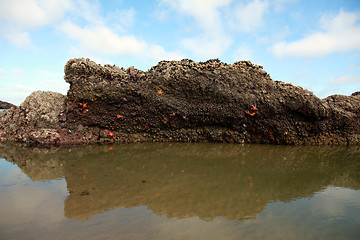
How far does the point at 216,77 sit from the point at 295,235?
6.06m

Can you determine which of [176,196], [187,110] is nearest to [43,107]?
[187,110]

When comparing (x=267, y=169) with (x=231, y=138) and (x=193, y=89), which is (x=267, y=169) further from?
(x=193, y=89)

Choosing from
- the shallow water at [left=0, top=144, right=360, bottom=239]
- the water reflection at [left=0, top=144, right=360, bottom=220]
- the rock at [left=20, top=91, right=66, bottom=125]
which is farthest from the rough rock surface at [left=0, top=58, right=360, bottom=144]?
the shallow water at [left=0, top=144, right=360, bottom=239]

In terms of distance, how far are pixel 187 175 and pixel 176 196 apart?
2.88 ft

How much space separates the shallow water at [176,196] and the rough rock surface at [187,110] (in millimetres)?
1892

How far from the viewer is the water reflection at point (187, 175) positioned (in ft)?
9.57

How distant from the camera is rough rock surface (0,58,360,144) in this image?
7285mm

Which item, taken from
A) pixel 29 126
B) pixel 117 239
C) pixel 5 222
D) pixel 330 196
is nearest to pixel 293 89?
pixel 330 196

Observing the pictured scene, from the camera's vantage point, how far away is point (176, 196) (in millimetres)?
3150

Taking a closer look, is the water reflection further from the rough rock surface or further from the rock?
the rock

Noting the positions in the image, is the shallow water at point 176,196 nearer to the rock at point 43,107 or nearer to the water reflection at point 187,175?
the water reflection at point 187,175

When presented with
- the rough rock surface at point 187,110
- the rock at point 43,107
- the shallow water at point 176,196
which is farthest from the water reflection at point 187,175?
the rock at point 43,107

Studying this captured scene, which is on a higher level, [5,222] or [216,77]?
[216,77]

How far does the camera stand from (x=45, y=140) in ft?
21.7
